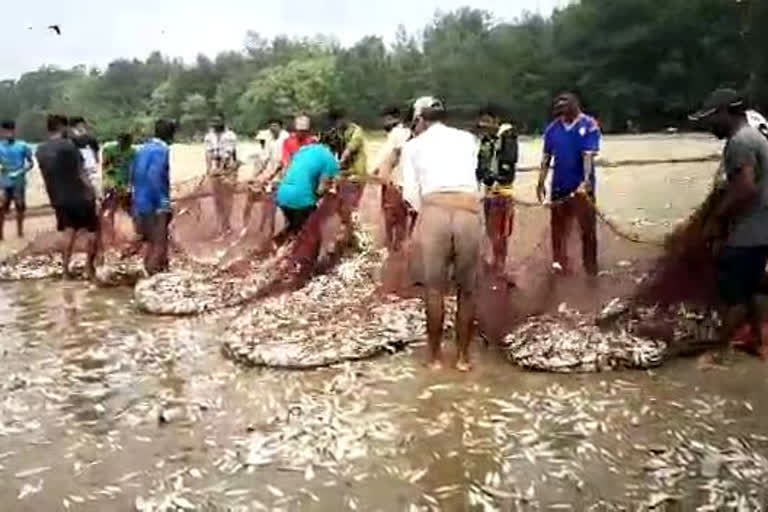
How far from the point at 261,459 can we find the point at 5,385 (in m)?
2.93

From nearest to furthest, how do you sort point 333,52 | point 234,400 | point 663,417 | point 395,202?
point 663,417 → point 234,400 → point 395,202 → point 333,52

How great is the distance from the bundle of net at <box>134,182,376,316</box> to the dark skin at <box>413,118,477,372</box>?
8.86 feet

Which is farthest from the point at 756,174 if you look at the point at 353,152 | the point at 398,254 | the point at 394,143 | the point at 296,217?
the point at 353,152

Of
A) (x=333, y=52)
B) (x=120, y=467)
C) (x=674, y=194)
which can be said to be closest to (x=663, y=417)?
(x=120, y=467)

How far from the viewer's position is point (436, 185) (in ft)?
25.1

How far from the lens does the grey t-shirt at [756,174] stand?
24.1ft

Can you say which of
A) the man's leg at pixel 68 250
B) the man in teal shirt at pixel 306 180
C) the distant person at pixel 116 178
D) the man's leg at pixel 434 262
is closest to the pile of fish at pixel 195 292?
the man in teal shirt at pixel 306 180

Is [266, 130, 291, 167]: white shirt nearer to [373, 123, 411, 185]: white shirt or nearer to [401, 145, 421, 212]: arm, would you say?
[373, 123, 411, 185]: white shirt

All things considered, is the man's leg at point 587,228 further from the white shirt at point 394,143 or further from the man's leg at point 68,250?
the man's leg at point 68,250

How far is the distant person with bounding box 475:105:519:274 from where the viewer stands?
1088 centimetres

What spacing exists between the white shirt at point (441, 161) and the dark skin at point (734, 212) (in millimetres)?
1789

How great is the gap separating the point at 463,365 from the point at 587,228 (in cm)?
262

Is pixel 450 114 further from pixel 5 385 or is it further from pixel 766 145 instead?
pixel 5 385

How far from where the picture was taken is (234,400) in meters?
7.36
